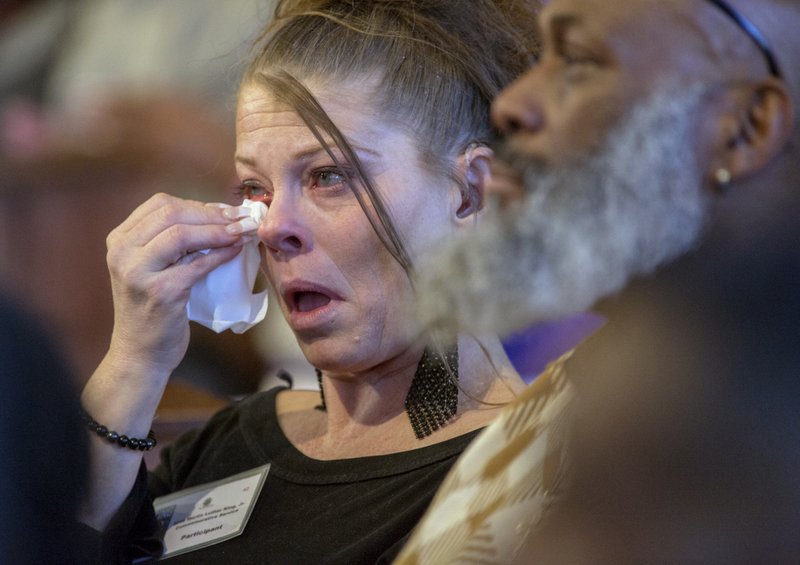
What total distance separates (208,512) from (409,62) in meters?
0.76

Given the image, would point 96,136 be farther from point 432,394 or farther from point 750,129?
point 750,129

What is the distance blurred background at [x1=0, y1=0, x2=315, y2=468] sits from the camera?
3.18m

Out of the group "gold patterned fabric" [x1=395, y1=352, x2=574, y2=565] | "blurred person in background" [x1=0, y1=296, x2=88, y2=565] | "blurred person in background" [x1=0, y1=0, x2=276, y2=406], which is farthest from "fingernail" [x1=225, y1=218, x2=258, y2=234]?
"blurred person in background" [x1=0, y1=0, x2=276, y2=406]

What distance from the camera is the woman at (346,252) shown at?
57.1 inches

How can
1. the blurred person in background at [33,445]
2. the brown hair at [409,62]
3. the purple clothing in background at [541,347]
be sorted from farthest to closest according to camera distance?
the purple clothing in background at [541,347] < the brown hair at [409,62] < the blurred person in background at [33,445]

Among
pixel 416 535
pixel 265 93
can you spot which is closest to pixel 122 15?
pixel 265 93

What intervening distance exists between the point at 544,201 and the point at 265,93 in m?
0.69

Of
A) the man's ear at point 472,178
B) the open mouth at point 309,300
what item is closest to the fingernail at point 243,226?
the open mouth at point 309,300

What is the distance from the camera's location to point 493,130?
1.53 meters

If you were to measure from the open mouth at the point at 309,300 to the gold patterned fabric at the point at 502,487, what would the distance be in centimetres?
46

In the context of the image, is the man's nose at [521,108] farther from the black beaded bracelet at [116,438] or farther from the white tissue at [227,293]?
the black beaded bracelet at [116,438]

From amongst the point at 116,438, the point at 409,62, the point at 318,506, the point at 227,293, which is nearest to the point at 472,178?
the point at 409,62

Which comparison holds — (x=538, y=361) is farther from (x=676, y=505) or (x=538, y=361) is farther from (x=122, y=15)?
(x=122, y=15)

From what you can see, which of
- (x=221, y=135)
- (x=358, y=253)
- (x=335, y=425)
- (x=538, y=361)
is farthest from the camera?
(x=221, y=135)
